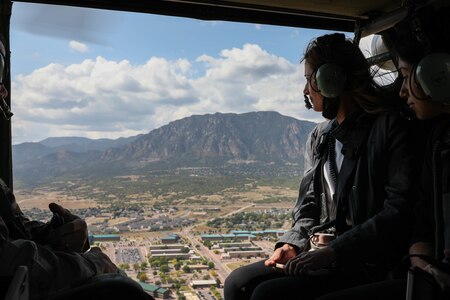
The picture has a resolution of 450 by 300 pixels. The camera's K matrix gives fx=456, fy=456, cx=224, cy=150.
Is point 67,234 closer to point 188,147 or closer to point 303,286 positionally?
point 303,286

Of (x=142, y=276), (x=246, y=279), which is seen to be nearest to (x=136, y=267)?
(x=142, y=276)

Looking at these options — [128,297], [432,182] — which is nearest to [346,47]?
[432,182]

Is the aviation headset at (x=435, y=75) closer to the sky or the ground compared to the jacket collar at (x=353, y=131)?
closer to the sky

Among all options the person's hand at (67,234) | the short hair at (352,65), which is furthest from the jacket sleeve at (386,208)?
the person's hand at (67,234)

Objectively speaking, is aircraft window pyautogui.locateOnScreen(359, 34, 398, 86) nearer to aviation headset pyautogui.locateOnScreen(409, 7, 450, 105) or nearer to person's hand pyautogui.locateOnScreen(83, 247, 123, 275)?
aviation headset pyautogui.locateOnScreen(409, 7, 450, 105)

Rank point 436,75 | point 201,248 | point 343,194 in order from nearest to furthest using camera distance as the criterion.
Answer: point 436,75 < point 343,194 < point 201,248

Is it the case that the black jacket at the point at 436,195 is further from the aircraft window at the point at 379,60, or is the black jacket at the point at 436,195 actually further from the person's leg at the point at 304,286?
the aircraft window at the point at 379,60
